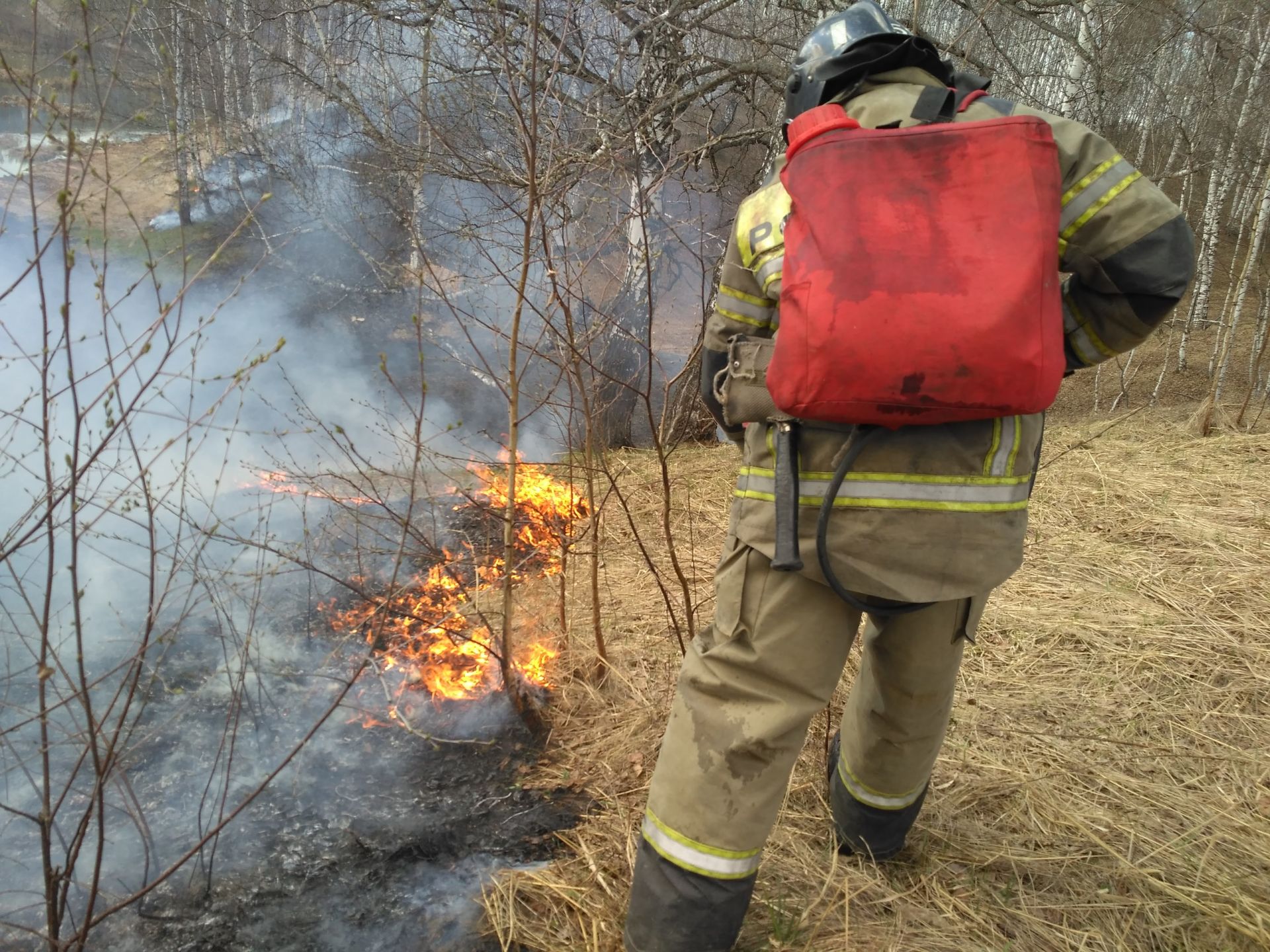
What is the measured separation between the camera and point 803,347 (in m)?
1.59

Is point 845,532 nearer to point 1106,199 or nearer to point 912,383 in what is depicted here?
point 912,383

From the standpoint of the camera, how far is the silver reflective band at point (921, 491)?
173 cm

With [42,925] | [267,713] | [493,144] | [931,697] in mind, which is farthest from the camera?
[493,144]

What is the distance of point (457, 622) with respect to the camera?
13.7 feet

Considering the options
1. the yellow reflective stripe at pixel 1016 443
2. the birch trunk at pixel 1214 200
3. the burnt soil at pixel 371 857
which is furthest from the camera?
the birch trunk at pixel 1214 200

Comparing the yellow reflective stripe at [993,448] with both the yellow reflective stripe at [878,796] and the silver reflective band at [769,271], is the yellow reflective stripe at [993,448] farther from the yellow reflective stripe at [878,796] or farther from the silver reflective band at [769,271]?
the yellow reflective stripe at [878,796]

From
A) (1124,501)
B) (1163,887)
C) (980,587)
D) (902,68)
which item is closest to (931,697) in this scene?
(980,587)

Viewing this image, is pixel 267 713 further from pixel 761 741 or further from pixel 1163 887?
pixel 1163 887

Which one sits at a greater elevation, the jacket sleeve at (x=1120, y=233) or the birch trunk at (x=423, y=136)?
the birch trunk at (x=423, y=136)

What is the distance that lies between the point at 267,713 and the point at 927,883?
289 cm

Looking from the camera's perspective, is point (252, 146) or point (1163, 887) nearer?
point (1163, 887)

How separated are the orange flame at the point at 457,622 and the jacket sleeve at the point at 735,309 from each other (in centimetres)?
144

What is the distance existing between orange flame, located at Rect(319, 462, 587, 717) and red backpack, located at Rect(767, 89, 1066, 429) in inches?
74.4

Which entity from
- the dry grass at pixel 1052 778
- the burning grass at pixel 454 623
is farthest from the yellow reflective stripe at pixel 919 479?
the burning grass at pixel 454 623
